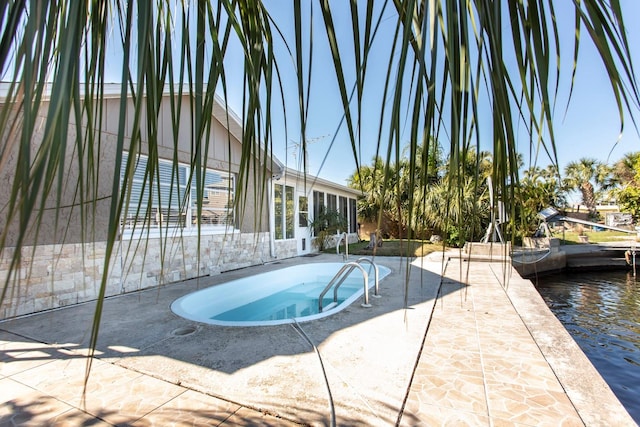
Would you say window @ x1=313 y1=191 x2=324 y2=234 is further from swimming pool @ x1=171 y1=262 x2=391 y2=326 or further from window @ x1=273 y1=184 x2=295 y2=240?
swimming pool @ x1=171 y1=262 x2=391 y2=326

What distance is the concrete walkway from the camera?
8.34 feet

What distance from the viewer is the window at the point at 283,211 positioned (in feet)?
38.6

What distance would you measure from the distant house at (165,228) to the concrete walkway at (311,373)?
A: 787 millimetres

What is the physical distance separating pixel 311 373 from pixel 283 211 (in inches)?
361

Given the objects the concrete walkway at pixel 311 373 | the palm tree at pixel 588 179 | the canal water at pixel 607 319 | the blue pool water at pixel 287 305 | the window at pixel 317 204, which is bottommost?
the canal water at pixel 607 319

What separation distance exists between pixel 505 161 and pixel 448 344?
12.2ft

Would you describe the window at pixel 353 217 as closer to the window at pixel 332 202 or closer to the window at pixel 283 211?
the window at pixel 332 202

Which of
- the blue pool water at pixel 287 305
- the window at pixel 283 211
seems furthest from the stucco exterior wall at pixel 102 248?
the window at pixel 283 211

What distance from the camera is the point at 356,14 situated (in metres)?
0.83

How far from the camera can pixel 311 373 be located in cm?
318

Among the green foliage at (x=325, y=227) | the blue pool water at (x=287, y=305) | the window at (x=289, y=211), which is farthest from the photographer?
the green foliage at (x=325, y=227)

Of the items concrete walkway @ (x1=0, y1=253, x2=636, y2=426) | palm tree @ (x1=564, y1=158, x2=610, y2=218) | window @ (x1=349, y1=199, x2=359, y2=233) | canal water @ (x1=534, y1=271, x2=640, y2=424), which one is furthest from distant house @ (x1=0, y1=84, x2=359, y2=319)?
palm tree @ (x1=564, y1=158, x2=610, y2=218)

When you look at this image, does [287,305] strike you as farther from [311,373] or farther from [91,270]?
[311,373]

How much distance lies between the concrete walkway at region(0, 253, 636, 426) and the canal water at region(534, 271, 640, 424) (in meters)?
1.24
